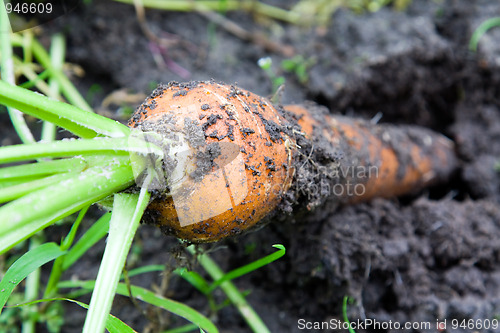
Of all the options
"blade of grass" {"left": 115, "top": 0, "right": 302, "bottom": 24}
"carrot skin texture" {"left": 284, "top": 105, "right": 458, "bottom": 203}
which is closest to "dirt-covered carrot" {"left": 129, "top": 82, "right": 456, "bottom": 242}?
"carrot skin texture" {"left": 284, "top": 105, "right": 458, "bottom": 203}

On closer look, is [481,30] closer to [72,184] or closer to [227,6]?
[227,6]

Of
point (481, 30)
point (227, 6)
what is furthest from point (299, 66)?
point (481, 30)

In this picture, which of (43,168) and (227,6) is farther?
(227,6)

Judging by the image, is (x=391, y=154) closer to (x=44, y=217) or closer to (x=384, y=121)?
(x=384, y=121)

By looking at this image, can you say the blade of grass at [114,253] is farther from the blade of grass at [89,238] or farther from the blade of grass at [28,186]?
the blade of grass at [89,238]

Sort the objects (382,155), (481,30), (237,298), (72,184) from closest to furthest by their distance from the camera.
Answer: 1. (72,184)
2. (237,298)
3. (382,155)
4. (481,30)

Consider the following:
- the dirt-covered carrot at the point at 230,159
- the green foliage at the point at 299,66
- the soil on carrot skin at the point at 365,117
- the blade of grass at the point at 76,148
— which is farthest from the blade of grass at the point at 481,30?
the blade of grass at the point at 76,148
